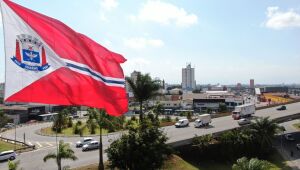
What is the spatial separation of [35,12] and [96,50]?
10.2ft

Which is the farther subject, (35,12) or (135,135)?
(135,135)

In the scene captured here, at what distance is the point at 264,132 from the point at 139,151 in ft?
101

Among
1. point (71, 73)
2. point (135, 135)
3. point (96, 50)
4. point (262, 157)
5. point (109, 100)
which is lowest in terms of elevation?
point (262, 157)

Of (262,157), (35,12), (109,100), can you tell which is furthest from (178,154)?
(35,12)

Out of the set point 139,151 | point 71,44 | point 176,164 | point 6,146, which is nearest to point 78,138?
point 6,146

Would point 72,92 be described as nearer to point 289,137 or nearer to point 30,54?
point 30,54

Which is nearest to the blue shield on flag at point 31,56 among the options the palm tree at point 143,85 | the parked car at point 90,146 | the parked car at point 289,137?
the parked car at point 90,146

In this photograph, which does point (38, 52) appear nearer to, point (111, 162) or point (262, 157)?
point (111, 162)

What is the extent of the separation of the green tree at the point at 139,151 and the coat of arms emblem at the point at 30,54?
20.6 metres

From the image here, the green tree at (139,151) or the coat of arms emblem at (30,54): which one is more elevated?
the coat of arms emblem at (30,54)

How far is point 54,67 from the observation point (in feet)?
46.3

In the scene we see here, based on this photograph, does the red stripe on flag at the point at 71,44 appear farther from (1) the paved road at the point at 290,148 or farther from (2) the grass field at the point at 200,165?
(1) the paved road at the point at 290,148

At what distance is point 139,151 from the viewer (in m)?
33.2

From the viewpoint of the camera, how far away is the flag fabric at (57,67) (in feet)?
42.6
